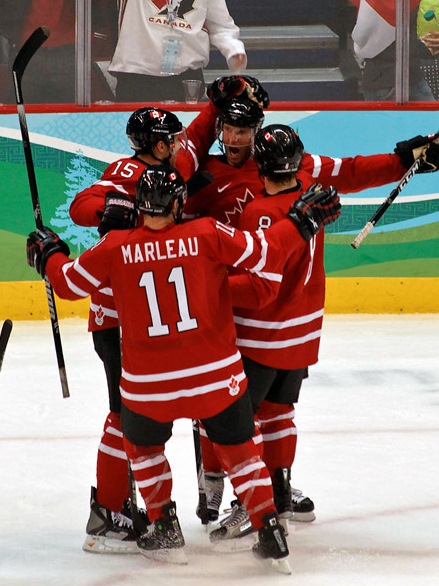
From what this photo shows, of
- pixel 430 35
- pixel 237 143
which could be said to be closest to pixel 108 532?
pixel 237 143

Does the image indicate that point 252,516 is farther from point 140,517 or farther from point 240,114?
point 240,114

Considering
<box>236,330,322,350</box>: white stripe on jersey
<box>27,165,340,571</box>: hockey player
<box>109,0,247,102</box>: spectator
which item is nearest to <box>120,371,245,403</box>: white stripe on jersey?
<box>27,165,340,571</box>: hockey player

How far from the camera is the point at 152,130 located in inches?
92.5

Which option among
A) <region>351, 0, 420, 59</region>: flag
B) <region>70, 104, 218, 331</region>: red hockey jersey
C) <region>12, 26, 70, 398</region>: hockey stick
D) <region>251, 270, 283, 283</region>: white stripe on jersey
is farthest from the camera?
<region>351, 0, 420, 59</region>: flag

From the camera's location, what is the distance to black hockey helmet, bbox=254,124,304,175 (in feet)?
7.45

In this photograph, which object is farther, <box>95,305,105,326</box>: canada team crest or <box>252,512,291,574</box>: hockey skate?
<box>95,305,105,326</box>: canada team crest

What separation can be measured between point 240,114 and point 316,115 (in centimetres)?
313

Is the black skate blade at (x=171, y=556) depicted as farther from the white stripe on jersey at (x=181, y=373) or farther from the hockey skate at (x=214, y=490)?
the white stripe on jersey at (x=181, y=373)

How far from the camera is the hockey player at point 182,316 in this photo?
81.5 inches

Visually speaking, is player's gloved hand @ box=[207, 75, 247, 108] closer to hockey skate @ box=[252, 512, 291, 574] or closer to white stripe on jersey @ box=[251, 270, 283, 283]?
white stripe on jersey @ box=[251, 270, 283, 283]

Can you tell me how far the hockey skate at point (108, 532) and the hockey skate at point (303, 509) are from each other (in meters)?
0.43

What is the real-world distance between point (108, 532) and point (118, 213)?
33.6 inches

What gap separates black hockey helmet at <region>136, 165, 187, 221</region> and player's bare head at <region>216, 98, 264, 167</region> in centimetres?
40

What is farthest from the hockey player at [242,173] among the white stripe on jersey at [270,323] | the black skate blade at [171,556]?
the white stripe on jersey at [270,323]
